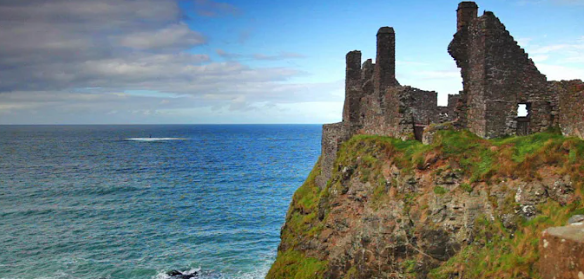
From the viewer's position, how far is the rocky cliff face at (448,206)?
15.1 meters

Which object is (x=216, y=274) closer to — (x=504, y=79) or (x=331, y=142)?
(x=331, y=142)

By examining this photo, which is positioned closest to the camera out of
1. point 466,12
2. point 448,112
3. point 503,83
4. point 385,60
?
point 503,83

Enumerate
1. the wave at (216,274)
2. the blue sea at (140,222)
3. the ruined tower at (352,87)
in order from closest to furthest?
1. the ruined tower at (352,87)
2. the wave at (216,274)
3. the blue sea at (140,222)

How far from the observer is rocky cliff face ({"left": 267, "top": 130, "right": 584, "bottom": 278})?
15094mm

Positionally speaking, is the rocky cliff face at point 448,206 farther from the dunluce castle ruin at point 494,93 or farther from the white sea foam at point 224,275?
the white sea foam at point 224,275

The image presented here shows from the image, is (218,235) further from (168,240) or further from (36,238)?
(36,238)

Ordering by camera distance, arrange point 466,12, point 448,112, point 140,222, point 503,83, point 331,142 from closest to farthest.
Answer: point 503,83
point 466,12
point 448,112
point 331,142
point 140,222

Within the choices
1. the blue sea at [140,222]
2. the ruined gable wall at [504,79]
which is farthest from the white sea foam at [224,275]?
the ruined gable wall at [504,79]

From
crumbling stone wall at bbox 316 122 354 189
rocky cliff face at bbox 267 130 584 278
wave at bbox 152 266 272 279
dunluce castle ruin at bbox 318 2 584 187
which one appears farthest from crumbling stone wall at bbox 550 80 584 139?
wave at bbox 152 266 272 279

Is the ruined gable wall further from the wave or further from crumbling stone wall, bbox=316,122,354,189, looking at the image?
the wave

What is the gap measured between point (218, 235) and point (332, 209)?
72.9 feet

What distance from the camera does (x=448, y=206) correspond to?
17.7 metres

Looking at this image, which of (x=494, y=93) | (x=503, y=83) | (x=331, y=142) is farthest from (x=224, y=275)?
(x=503, y=83)

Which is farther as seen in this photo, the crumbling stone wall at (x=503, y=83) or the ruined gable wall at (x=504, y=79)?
the ruined gable wall at (x=504, y=79)
